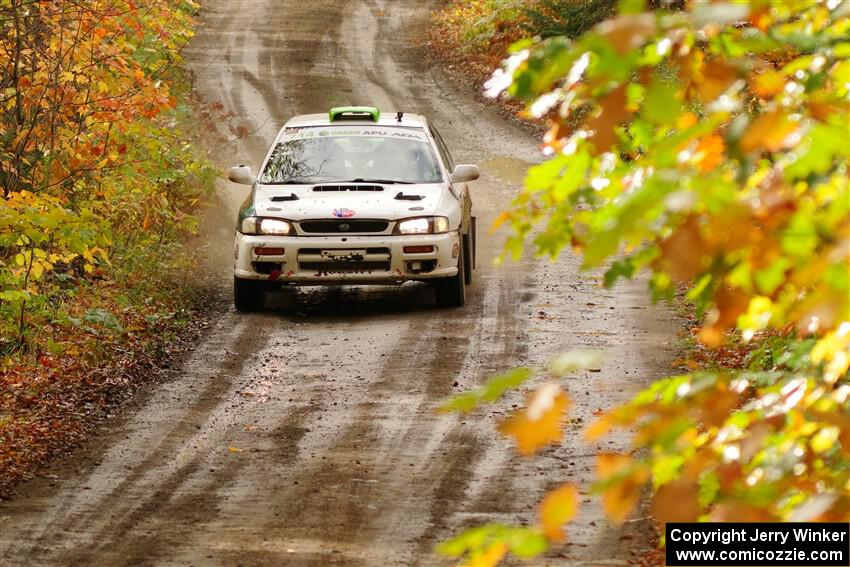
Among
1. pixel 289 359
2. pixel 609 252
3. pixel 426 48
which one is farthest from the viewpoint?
pixel 426 48

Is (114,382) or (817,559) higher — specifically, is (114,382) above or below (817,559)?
below

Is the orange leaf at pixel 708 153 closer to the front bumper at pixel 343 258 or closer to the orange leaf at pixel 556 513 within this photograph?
the orange leaf at pixel 556 513

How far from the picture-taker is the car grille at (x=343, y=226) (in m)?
11.8

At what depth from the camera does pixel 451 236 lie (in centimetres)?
1202

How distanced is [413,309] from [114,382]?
3549 mm

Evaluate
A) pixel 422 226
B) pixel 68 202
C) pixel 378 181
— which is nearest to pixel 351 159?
pixel 378 181

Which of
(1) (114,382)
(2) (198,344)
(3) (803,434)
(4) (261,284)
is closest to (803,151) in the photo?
(3) (803,434)

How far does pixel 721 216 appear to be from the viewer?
222cm

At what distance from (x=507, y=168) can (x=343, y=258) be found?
395 inches

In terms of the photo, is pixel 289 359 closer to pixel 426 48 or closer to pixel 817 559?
pixel 817 559

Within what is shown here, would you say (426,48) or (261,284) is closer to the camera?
(261,284)

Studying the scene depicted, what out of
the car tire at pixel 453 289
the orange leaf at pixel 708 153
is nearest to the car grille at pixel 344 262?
the car tire at pixel 453 289

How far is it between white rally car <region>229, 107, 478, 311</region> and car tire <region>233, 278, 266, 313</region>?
0.01 meters

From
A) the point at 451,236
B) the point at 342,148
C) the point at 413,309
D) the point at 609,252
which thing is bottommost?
the point at 413,309
